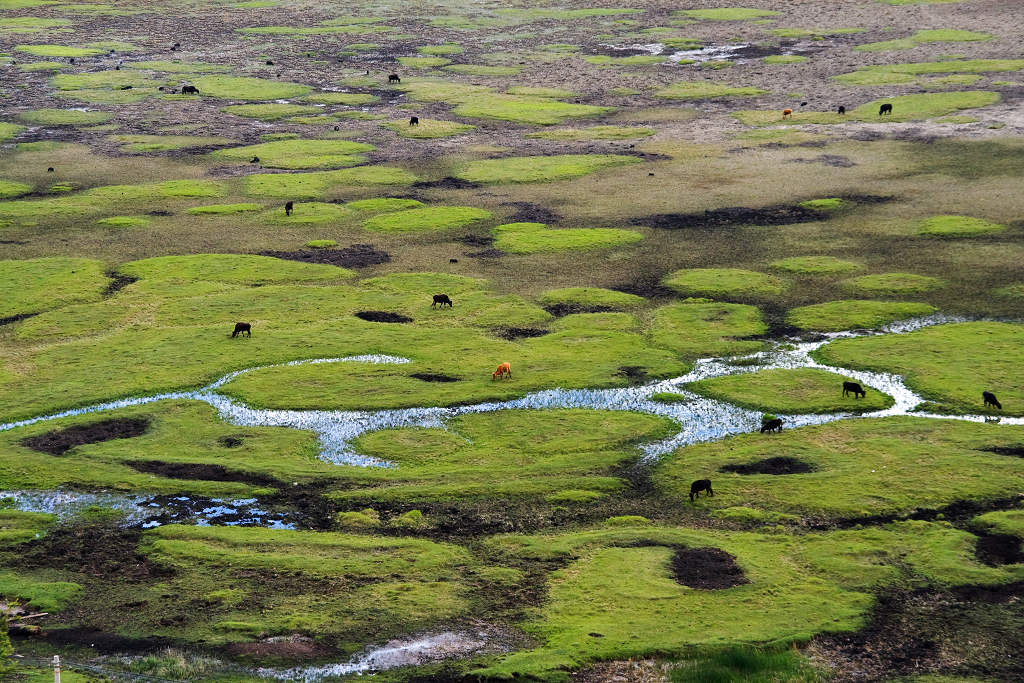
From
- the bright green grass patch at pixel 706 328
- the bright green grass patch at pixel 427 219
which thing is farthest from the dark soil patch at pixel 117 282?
the bright green grass patch at pixel 706 328

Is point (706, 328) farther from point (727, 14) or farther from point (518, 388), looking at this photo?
point (727, 14)

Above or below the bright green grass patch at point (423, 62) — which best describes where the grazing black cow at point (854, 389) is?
below

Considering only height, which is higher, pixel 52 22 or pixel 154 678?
pixel 52 22

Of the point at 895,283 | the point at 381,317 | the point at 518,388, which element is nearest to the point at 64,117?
the point at 381,317

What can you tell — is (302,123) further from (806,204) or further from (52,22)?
(52,22)

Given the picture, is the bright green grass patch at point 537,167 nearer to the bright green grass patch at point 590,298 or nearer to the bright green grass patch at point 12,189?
the bright green grass patch at point 590,298

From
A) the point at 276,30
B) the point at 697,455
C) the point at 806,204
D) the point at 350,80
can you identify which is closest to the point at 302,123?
the point at 350,80
